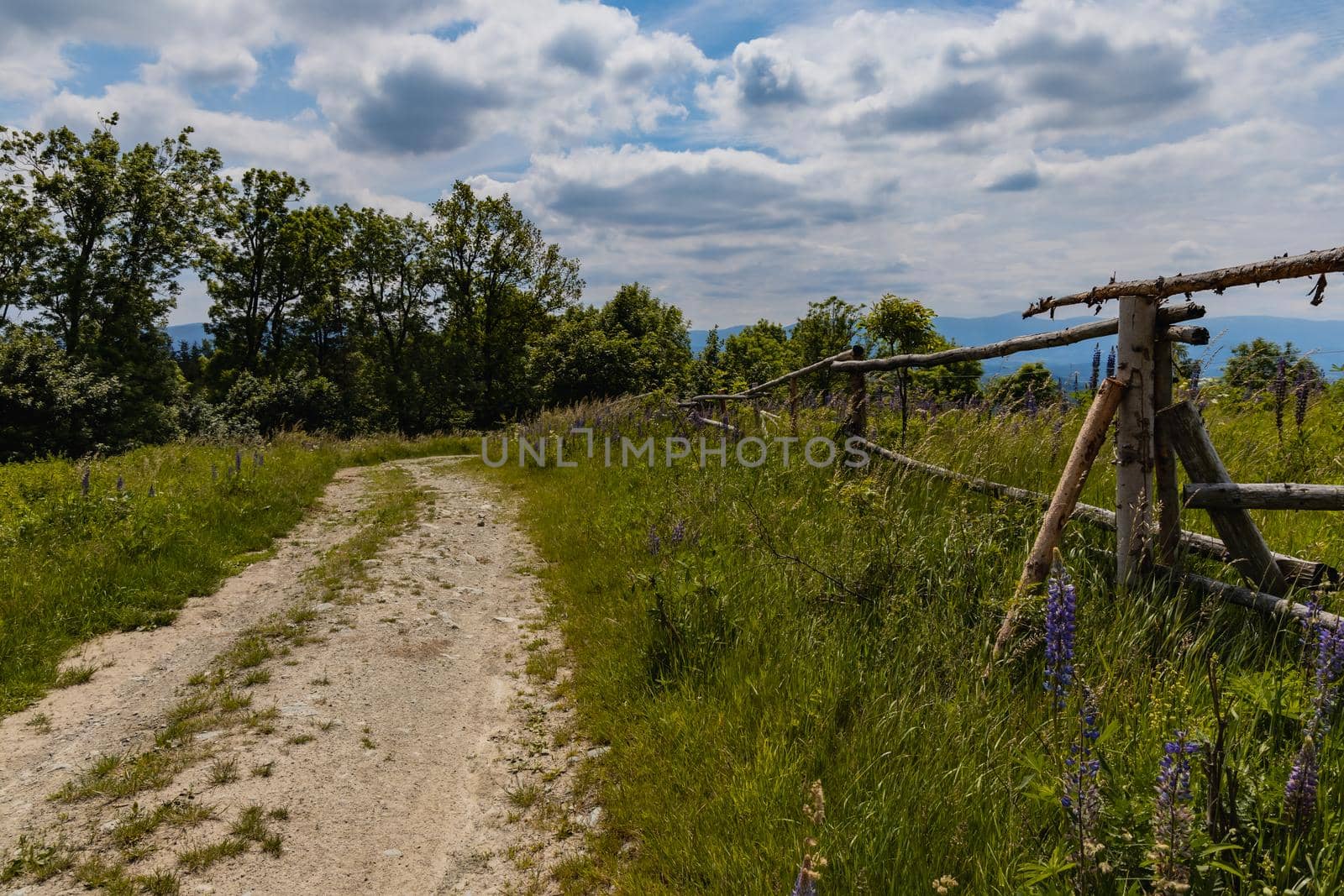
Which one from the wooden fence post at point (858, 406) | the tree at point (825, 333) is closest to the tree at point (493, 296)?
the tree at point (825, 333)

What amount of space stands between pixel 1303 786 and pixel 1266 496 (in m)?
2.10

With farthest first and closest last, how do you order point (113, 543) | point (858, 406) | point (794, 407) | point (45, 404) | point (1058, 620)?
1. point (45, 404)
2. point (794, 407)
3. point (858, 406)
4. point (113, 543)
5. point (1058, 620)

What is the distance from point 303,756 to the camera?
4238 mm

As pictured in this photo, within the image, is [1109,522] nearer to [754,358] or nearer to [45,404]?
[45,404]

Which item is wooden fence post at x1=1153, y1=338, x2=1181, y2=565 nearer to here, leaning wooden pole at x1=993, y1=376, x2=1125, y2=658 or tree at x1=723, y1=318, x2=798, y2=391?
leaning wooden pole at x1=993, y1=376, x2=1125, y2=658

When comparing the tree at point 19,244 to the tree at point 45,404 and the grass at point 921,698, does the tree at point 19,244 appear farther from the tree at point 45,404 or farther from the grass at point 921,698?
the grass at point 921,698

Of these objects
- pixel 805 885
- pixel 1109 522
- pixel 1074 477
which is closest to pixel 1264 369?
pixel 1109 522

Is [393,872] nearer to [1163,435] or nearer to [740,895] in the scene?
[740,895]

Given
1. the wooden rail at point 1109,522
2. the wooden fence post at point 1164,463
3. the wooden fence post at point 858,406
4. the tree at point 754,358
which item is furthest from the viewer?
the tree at point 754,358

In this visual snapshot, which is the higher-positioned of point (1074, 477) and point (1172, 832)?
point (1074, 477)

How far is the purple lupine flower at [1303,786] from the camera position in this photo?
1.82 meters

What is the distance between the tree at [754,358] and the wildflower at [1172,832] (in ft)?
110

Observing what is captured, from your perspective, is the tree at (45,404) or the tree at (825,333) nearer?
the tree at (45,404)

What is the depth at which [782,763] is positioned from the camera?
324cm
